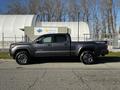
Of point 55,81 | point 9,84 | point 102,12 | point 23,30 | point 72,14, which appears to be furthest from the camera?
point 72,14

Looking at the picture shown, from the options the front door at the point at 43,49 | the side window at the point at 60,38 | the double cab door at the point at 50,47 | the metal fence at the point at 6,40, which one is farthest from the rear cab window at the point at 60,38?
the metal fence at the point at 6,40

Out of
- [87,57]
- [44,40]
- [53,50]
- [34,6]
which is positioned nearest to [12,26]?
[44,40]

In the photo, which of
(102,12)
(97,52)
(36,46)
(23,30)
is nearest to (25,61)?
(36,46)

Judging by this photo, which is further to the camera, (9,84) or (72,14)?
(72,14)

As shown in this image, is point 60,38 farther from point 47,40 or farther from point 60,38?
point 47,40

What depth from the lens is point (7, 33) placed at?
126 feet

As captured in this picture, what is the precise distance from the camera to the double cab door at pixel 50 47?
17.6 metres

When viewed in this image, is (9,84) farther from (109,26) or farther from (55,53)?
(109,26)

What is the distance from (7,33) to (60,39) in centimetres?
2164

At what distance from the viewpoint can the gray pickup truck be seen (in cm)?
1758

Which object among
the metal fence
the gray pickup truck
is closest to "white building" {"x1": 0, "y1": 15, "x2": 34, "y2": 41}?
the metal fence

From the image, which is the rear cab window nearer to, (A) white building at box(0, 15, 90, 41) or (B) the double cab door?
(B) the double cab door

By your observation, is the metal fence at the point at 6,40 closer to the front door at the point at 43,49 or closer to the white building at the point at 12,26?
the white building at the point at 12,26

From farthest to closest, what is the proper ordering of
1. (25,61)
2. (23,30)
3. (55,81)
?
(23,30)
(25,61)
(55,81)
